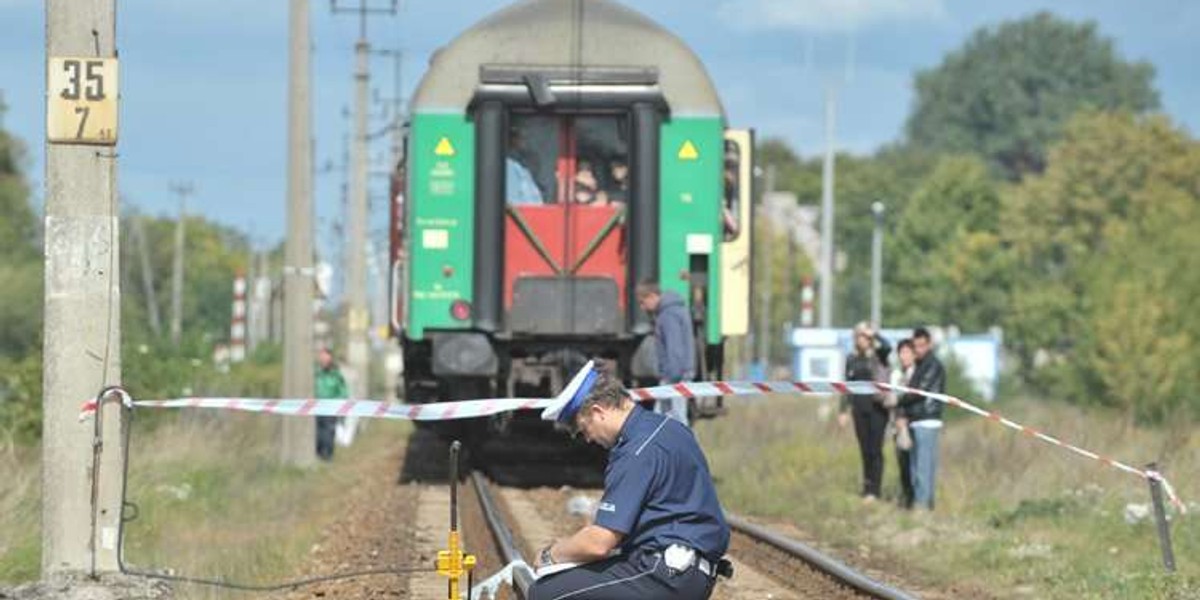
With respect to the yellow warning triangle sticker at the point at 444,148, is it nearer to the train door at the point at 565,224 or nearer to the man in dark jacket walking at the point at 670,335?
the train door at the point at 565,224

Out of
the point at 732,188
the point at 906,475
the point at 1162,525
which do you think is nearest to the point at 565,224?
the point at 732,188

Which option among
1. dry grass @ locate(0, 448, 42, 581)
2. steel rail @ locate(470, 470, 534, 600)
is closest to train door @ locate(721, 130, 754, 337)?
steel rail @ locate(470, 470, 534, 600)

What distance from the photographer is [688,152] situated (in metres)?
18.9

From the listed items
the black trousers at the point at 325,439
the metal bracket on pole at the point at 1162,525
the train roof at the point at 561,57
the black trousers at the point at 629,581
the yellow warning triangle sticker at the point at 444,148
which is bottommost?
the black trousers at the point at 325,439

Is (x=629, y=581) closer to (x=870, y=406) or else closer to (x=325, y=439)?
(x=870, y=406)

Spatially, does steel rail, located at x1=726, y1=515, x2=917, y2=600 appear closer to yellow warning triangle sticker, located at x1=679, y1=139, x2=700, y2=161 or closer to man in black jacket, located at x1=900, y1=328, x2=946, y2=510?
man in black jacket, located at x1=900, y1=328, x2=946, y2=510

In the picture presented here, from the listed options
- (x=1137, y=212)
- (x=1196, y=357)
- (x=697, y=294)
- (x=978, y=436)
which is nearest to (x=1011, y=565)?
(x=697, y=294)

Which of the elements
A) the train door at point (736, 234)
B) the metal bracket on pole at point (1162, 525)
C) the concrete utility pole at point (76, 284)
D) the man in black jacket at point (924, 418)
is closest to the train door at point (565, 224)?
the train door at point (736, 234)

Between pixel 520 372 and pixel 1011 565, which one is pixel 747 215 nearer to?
pixel 520 372

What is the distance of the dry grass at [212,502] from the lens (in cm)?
1379

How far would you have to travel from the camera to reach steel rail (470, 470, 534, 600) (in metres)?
9.98

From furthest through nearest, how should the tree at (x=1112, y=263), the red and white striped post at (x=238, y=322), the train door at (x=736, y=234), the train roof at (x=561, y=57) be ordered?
the red and white striped post at (x=238, y=322)
the tree at (x=1112, y=263)
the train door at (x=736, y=234)
the train roof at (x=561, y=57)

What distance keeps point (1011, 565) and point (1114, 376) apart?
37.7 m

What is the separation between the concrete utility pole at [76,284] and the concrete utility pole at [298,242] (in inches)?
533
